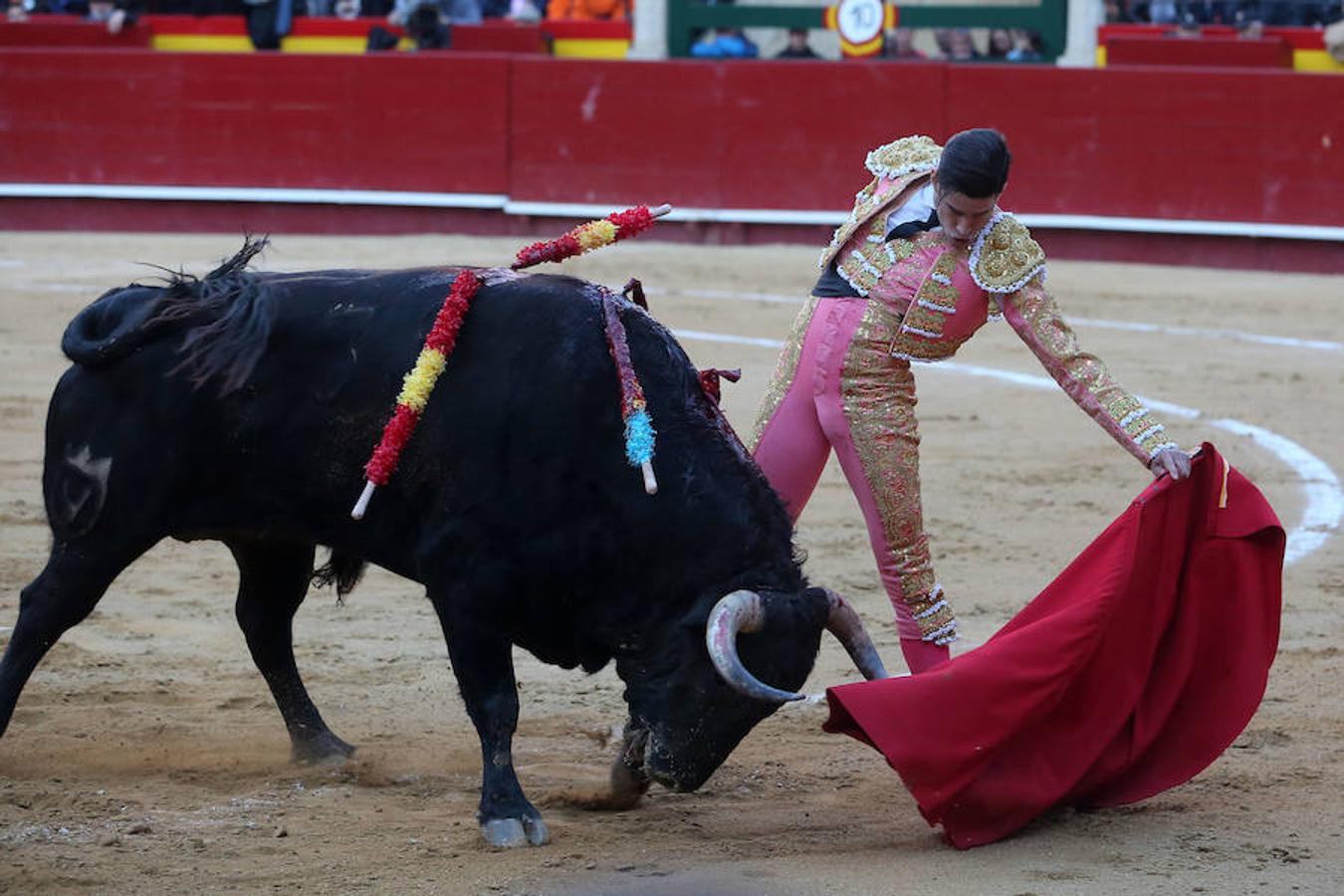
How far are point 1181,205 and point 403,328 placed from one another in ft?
26.2

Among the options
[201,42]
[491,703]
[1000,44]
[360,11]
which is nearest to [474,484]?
[491,703]

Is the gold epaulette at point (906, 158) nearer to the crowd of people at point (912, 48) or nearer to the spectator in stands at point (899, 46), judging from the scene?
the crowd of people at point (912, 48)

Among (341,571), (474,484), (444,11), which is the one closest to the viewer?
(474,484)

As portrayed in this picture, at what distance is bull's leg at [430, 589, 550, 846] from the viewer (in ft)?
10.9

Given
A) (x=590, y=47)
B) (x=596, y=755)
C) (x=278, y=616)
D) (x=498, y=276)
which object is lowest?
(x=596, y=755)

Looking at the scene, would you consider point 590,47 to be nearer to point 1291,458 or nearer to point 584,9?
point 584,9

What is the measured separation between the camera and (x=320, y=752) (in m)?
3.79

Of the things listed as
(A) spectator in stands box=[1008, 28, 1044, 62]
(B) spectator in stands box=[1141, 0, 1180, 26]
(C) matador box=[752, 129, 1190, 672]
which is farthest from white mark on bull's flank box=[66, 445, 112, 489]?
(B) spectator in stands box=[1141, 0, 1180, 26]

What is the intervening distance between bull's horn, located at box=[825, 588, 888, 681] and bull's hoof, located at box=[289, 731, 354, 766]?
1002mm

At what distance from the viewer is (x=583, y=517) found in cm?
333

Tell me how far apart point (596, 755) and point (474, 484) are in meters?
0.77

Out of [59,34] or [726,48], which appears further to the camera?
[59,34]

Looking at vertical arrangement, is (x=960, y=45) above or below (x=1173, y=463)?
below

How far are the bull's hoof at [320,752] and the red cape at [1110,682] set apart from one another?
0.97 metres
